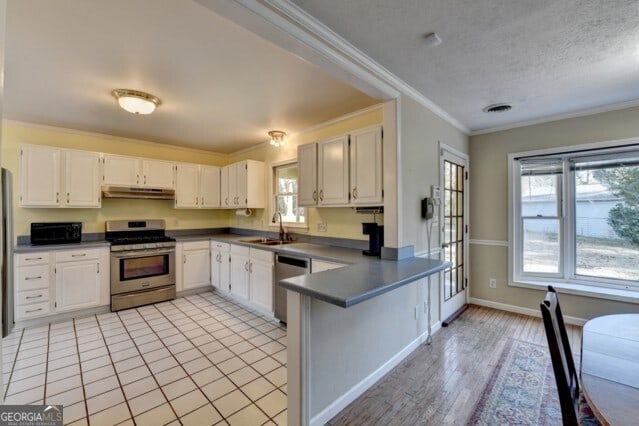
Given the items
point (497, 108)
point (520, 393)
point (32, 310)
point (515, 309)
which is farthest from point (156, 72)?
point (515, 309)

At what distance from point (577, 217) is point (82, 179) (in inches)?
253

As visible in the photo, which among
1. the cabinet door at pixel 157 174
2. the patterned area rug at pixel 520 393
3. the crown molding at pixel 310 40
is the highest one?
the crown molding at pixel 310 40

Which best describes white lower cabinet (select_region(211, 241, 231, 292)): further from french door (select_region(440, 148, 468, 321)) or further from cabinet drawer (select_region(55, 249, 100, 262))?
french door (select_region(440, 148, 468, 321))

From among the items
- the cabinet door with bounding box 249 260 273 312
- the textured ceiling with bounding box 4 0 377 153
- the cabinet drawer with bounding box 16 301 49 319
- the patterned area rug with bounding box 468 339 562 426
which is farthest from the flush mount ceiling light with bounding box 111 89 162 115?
the patterned area rug with bounding box 468 339 562 426

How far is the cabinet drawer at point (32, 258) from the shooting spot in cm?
317

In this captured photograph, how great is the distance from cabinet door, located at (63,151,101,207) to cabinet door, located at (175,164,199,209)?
104 centimetres

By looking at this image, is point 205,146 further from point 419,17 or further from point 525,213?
point 525,213

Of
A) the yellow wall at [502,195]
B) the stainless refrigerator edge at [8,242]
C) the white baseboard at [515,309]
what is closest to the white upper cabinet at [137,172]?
the stainless refrigerator edge at [8,242]

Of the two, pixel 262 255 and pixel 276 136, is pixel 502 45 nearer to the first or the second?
pixel 276 136

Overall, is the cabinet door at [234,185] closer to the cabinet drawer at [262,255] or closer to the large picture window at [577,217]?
the cabinet drawer at [262,255]

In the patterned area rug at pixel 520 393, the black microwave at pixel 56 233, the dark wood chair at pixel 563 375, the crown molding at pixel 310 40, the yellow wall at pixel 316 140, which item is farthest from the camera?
the black microwave at pixel 56 233

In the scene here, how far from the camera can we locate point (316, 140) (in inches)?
138

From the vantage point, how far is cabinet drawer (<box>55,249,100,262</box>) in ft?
11.1

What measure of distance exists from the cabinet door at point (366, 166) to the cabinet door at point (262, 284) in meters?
1.47
